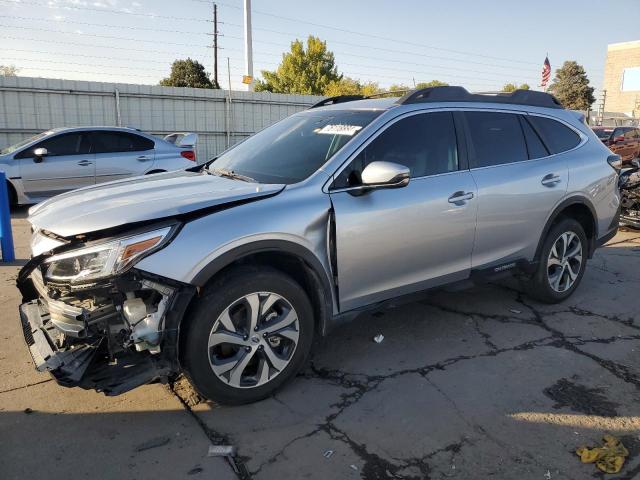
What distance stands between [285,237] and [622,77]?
2980 inches

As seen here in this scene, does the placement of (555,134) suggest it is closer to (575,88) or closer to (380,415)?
(380,415)

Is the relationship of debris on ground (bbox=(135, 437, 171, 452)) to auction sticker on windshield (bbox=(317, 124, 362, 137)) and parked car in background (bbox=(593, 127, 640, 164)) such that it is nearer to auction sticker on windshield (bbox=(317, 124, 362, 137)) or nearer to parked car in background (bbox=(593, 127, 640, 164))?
auction sticker on windshield (bbox=(317, 124, 362, 137))

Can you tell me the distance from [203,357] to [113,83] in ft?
48.4

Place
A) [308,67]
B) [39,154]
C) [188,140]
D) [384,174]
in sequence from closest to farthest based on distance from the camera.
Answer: [384,174], [39,154], [188,140], [308,67]

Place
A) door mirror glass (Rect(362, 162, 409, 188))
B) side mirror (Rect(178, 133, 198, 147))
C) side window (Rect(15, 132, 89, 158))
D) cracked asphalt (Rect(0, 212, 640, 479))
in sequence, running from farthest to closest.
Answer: side mirror (Rect(178, 133, 198, 147))
side window (Rect(15, 132, 89, 158))
door mirror glass (Rect(362, 162, 409, 188))
cracked asphalt (Rect(0, 212, 640, 479))

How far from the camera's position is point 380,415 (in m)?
3.03

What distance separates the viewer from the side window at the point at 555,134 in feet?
15.2

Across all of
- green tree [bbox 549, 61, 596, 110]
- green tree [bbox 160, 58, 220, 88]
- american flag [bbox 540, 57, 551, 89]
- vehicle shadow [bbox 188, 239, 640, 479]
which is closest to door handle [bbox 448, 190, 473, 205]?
vehicle shadow [bbox 188, 239, 640, 479]

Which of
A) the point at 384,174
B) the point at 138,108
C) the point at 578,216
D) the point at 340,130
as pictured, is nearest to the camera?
the point at 384,174

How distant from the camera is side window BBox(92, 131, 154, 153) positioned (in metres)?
9.81

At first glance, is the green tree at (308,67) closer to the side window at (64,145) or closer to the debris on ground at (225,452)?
the side window at (64,145)

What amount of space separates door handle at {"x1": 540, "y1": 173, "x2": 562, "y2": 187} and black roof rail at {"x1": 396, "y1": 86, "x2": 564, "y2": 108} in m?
0.71

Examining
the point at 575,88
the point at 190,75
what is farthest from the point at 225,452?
the point at 575,88

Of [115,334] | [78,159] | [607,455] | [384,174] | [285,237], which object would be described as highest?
[384,174]
